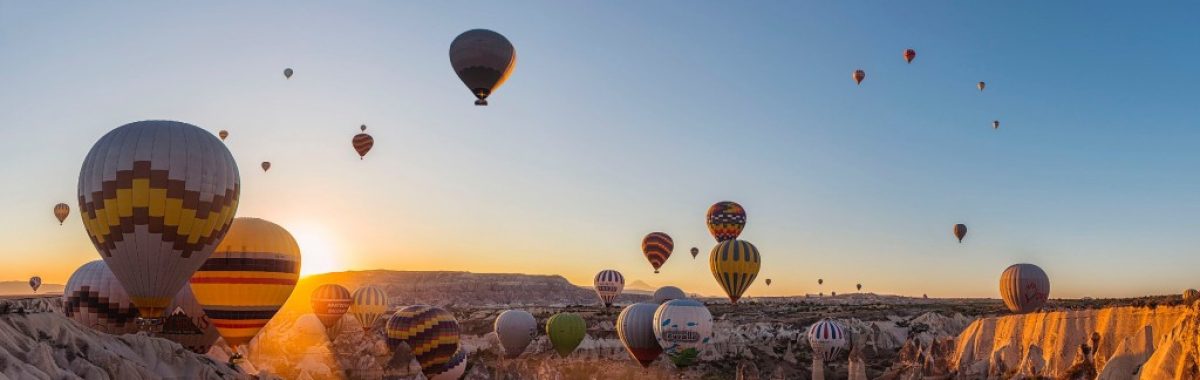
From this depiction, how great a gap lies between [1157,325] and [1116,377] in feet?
9.26

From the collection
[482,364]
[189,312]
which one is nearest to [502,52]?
[189,312]

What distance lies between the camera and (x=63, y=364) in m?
25.3

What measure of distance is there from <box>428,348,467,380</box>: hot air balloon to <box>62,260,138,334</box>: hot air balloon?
15830 millimetres

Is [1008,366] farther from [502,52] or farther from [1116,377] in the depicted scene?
[502,52]

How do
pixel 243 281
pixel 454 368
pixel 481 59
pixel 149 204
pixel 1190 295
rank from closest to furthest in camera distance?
pixel 1190 295, pixel 149 204, pixel 243 281, pixel 481 59, pixel 454 368

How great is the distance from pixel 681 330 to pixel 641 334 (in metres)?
3.65

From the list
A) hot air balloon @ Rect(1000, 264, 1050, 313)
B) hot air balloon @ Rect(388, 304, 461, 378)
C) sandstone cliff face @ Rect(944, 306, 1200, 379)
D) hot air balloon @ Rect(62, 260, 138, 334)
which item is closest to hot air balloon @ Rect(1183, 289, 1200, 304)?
sandstone cliff face @ Rect(944, 306, 1200, 379)

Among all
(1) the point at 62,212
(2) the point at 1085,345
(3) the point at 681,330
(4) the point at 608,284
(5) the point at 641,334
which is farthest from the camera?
(4) the point at 608,284

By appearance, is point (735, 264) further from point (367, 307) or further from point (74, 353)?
point (74, 353)

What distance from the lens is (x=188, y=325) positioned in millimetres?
34562

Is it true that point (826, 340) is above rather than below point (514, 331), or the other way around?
above

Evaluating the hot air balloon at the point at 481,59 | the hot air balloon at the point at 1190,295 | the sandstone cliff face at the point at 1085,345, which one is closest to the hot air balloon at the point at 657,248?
the sandstone cliff face at the point at 1085,345

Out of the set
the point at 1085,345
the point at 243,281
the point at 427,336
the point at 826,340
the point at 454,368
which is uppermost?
the point at 243,281

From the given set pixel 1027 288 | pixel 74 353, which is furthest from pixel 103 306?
pixel 1027 288
